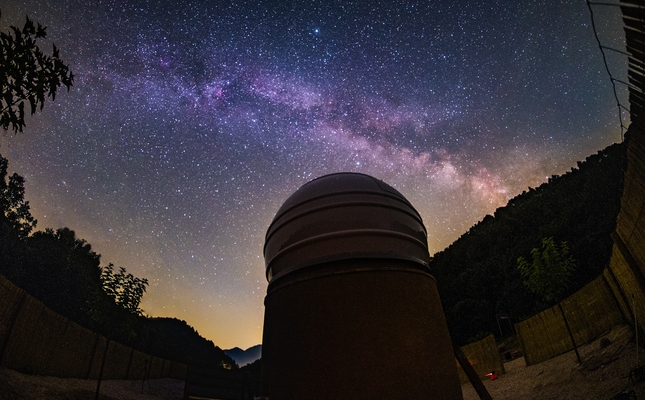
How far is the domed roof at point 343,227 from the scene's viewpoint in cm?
322

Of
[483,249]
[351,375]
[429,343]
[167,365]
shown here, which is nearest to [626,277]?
[429,343]

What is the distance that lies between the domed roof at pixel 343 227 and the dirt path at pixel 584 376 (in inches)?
306

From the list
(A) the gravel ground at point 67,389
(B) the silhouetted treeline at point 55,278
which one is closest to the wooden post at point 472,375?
(A) the gravel ground at point 67,389

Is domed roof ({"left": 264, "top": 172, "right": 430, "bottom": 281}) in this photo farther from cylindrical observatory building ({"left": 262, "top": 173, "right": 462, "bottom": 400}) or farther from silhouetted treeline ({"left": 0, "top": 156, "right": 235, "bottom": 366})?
silhouetted treeline ({"left": 0, "top": 156, "right": 235, "bottom": 366})

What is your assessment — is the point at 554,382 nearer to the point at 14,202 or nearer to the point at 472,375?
the point at 472,375

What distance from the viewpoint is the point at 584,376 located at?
9578 mm

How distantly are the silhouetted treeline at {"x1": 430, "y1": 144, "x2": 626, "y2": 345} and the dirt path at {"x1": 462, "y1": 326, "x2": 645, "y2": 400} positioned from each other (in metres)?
13.0

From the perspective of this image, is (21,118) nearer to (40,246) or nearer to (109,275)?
(109,275)

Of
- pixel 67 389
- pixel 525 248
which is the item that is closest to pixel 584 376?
pixel 67 389

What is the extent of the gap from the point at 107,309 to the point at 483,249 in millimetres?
35968

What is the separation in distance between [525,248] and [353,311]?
33962 mm

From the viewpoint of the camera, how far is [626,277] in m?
8.15

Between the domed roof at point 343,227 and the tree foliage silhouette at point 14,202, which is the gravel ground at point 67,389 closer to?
the domed roof at point 343,227

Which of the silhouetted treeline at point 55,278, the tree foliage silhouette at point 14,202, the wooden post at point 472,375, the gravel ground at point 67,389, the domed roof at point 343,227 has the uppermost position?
the tree foliage silhouette at point 14,202
